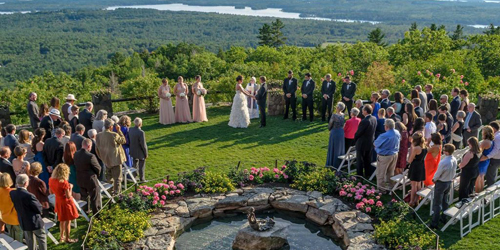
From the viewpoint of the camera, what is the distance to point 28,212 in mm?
7699

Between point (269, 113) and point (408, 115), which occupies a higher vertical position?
point (408, 115)

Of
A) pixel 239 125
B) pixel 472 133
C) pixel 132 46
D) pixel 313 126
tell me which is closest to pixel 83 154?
pixel 239 125

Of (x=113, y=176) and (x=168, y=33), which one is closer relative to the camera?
(x=113, y=176)

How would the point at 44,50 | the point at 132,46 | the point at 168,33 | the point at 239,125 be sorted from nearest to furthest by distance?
1. the point at 239,125
2. the point at 44,50
3. the point at 132,46
4. the point at 168,33

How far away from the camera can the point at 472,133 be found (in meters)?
12.5

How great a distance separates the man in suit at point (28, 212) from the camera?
299 inches

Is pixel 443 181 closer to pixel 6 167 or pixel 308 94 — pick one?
pixel 308 94

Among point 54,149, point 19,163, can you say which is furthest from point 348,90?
point 19,163

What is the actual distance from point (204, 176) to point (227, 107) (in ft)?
26.1

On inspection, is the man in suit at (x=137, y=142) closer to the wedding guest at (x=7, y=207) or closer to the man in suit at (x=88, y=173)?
the man in suit at (x=88, y=173)

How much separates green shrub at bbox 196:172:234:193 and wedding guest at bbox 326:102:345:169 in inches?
104

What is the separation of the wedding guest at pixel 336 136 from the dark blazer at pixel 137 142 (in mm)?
4344

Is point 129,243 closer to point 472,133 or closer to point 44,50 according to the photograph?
point 472,133

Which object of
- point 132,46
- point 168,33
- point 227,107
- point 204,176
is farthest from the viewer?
point 168,33
